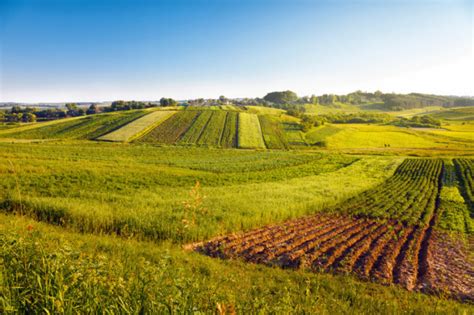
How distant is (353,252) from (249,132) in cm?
7162

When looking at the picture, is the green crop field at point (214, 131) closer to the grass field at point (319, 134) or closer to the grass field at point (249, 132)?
the grass field at point (249, 132)

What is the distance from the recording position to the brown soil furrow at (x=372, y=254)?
10.2 meters

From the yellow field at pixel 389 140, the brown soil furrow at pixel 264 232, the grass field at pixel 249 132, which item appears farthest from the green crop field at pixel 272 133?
the brown soil furrow at pixel 264 232

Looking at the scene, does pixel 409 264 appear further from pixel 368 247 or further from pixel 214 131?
pixel 214 131

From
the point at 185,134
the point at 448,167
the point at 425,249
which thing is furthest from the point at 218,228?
the point at 185,134

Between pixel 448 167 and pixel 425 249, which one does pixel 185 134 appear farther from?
pixel 425 249

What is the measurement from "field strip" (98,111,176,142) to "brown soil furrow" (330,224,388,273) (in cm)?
6788

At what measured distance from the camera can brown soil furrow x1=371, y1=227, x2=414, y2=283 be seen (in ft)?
32.1

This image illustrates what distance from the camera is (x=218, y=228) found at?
1251 cm

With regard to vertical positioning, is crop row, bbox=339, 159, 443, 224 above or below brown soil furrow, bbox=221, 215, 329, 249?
below

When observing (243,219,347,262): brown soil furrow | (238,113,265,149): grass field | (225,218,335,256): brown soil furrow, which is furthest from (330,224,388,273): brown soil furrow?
(238,113,265,149): grass field

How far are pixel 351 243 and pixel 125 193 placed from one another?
1513 centimetres

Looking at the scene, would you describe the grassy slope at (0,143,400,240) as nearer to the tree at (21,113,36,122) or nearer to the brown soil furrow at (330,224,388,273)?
the brown soil furrow at (330,224,388,273)

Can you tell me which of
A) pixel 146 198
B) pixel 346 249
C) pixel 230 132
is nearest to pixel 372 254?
pixel 346 249
